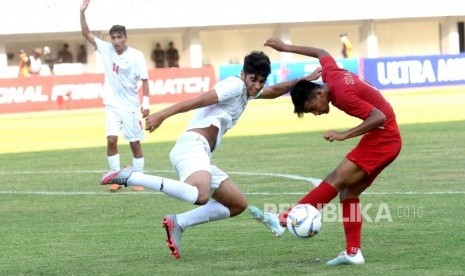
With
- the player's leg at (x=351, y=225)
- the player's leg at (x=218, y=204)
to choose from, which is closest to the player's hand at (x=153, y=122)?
the player's leg at (x=218, y=204)

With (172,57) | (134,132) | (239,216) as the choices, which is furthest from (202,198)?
(172,57)

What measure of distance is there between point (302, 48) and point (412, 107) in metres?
23.2

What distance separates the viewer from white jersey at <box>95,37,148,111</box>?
16.2m

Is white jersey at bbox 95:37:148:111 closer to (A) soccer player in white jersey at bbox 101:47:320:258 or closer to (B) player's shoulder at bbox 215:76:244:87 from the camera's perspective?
(A) soccer player in white jersey at bbox 101:47:320:258

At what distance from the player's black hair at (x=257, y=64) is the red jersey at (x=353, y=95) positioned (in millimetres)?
519

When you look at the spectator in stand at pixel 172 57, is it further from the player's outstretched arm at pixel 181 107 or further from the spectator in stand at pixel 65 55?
the player's outstretched arm at pixel 181 107

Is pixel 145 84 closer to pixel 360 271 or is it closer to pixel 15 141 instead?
pixel 360 271

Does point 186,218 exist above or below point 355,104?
below

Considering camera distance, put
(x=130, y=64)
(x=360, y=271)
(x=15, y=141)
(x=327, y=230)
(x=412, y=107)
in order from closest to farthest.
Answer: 1. (x=360, y=271)
2. (x=327, y=230)
3. (x=130, y=64)
4. (x=15, y=141)
5. (x=412, y=107)

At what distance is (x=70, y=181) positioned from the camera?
56.1 ft

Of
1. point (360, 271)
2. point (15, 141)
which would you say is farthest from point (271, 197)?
point (15, 141)

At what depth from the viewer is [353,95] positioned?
9.45m

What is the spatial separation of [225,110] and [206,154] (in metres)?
0.42

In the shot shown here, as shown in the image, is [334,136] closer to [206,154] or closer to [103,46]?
[206,154]
